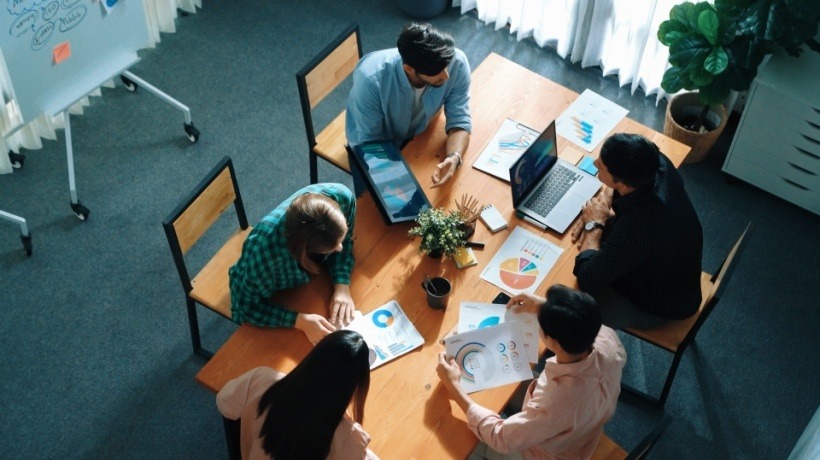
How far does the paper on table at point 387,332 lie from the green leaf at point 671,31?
193cm

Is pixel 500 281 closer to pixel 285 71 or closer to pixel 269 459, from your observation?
pixel 269 459

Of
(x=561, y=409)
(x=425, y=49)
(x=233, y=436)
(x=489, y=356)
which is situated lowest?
(x=233, y=436)

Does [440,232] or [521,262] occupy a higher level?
[440,232]

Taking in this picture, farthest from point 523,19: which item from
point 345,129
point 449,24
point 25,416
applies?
point 25,416

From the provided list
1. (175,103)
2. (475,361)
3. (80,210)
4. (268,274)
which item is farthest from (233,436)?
(175,103)

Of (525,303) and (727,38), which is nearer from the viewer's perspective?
(525,303)

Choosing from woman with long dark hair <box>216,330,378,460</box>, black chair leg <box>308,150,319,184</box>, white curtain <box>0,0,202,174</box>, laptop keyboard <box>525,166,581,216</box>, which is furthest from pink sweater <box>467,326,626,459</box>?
white curtain <box>0,0,202,174</box>

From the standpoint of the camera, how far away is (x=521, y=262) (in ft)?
9.71

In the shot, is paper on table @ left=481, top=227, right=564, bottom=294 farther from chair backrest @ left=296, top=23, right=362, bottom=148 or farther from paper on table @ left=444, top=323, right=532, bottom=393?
chair backrest @ left=296, top=23, right=362, bottom=148

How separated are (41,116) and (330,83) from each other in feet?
5.26

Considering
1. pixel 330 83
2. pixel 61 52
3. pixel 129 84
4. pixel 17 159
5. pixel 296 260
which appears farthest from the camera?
pixel 129 84

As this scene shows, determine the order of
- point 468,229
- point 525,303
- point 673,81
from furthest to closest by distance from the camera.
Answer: point 673,81 → point 468,229 → point 525,303

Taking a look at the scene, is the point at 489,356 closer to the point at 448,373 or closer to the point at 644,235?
the point at 448,373

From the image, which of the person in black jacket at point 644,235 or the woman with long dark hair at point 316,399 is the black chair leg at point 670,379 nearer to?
the person in black jacket at point 644,235
